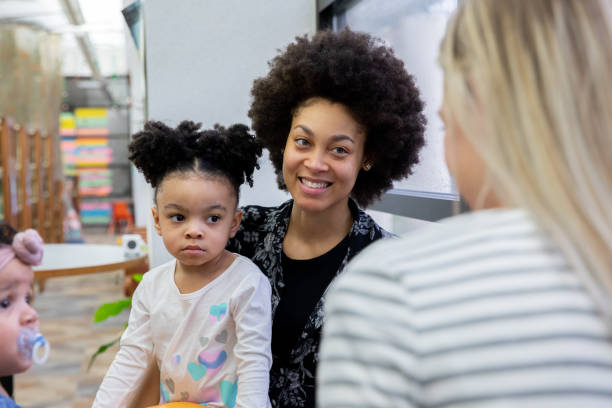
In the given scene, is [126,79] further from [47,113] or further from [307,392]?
[307,392]

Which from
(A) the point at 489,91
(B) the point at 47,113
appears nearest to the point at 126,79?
(B) the point at 47,113

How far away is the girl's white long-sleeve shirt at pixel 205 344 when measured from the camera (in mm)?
1495

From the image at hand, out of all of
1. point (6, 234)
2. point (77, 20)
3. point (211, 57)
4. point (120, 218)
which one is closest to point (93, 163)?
point (120, 218)

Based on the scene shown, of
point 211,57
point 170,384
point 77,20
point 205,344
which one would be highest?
point 77,20

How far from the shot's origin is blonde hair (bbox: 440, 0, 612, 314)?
58cm

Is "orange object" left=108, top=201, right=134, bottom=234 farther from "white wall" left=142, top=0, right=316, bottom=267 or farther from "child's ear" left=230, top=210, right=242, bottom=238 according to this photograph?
"child's ear" left=230, top=210, right=242, bottom=238

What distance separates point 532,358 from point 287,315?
1196 millimetres

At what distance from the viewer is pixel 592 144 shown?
61cm

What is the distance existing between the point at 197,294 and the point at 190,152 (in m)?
0.39

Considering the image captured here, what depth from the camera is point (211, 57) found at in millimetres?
2564

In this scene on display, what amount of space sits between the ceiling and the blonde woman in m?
6.66

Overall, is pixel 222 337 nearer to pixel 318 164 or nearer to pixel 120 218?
pixel 318 164

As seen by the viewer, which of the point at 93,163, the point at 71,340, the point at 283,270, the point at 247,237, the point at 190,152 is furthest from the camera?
the point at 93,163

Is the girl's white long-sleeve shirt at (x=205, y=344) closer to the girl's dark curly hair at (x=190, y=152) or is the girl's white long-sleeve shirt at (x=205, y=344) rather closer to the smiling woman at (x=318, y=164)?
the smiling woman at (x=318, y=164)
